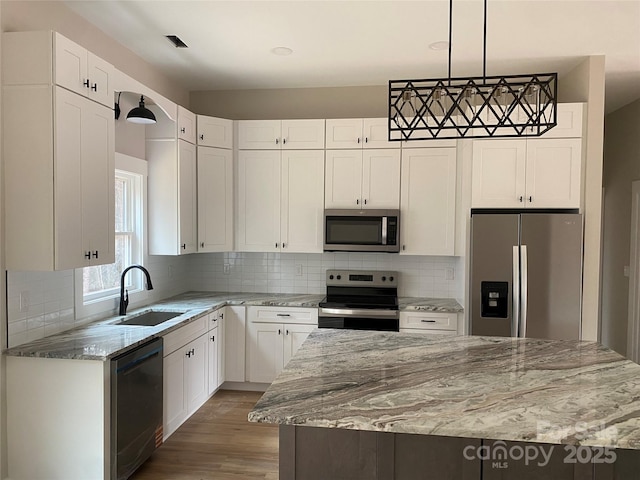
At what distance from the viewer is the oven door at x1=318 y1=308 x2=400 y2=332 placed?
3.89 metres

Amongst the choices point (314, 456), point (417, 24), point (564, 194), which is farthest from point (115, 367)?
point (564, 194)

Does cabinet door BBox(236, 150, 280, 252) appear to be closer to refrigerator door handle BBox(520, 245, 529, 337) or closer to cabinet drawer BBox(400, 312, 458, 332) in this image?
cabinet drawer BBox(400, 312, 458, 332)

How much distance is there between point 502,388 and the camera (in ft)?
5.62

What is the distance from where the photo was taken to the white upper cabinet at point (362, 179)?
13.4 ft

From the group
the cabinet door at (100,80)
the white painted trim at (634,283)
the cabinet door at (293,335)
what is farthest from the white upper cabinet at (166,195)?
the white painted trim at (634,283)

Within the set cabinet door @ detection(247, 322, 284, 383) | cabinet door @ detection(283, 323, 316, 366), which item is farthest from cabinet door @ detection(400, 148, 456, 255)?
cabinet door @ detection(247, 322, 284, 383)

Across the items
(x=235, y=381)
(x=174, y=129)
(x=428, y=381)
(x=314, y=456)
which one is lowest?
(x=235, y=381)

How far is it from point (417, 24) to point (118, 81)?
6.59ft

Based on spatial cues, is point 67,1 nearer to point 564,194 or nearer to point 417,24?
point 417,24

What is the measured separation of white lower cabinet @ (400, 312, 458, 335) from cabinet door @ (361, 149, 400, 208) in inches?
39.4

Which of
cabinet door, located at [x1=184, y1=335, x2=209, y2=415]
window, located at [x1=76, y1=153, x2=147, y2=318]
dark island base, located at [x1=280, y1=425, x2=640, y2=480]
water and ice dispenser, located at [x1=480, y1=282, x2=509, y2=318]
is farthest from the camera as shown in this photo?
water and ice dispenser, located at [x1=480, y1=282, x2=509, y2=318]

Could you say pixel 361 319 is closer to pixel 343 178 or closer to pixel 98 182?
pixel 343 178

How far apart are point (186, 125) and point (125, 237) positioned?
3.60 feet

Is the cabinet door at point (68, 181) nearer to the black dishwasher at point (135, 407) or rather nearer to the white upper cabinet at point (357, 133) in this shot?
the black dishwasher at point (135, 407)
